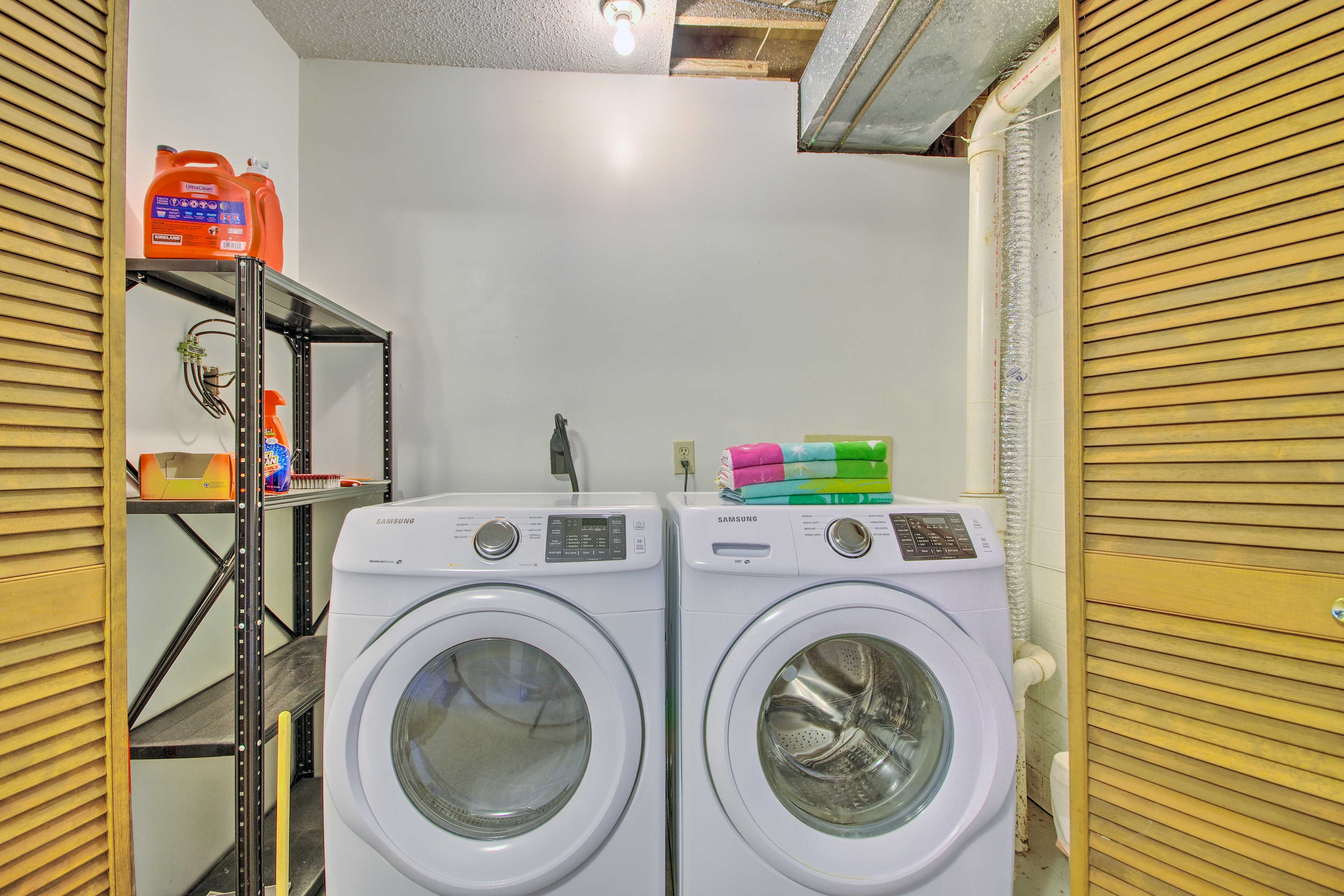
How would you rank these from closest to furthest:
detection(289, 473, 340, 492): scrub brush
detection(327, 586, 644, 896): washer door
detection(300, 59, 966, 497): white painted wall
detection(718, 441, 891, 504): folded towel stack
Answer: detection(327, 586, 644, 896): washer door < detection(718, 441, 891, 504): folded towel stack < detection(289, 473, 340, 492): scrub brush < detection(300, 59, 966, 497): white painted wall

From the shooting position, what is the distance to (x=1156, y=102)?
923 mm

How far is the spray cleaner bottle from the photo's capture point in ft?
4.10

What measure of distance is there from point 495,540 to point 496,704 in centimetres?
33

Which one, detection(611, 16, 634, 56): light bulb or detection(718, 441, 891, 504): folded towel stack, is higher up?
detection(611, 16, 634, 56): light bulb

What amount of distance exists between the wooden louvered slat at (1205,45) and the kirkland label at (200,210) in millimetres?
1682

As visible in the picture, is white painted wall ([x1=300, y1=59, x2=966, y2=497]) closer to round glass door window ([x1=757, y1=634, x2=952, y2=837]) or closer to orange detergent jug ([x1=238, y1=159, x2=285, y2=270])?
orange detergent jug ([x1=238, y1=159, x2=285, y2=270])

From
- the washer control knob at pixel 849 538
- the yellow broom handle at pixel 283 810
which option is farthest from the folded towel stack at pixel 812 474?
the yellow broom handle at pixel 283 810

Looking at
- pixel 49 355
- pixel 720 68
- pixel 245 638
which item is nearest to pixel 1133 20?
pixel 720 68

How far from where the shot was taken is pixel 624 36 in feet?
5.00

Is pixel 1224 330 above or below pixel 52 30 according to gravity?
below

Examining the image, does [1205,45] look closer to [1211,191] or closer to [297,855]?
[1211,191]

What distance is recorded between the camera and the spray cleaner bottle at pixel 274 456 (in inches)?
49.2

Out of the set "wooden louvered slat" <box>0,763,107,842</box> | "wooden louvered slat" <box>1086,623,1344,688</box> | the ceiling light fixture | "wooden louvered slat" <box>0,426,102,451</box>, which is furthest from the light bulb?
"wooden louvered slat" <box>0,763,107,842</box>

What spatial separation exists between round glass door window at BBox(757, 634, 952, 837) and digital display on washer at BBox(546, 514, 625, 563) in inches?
16.7
